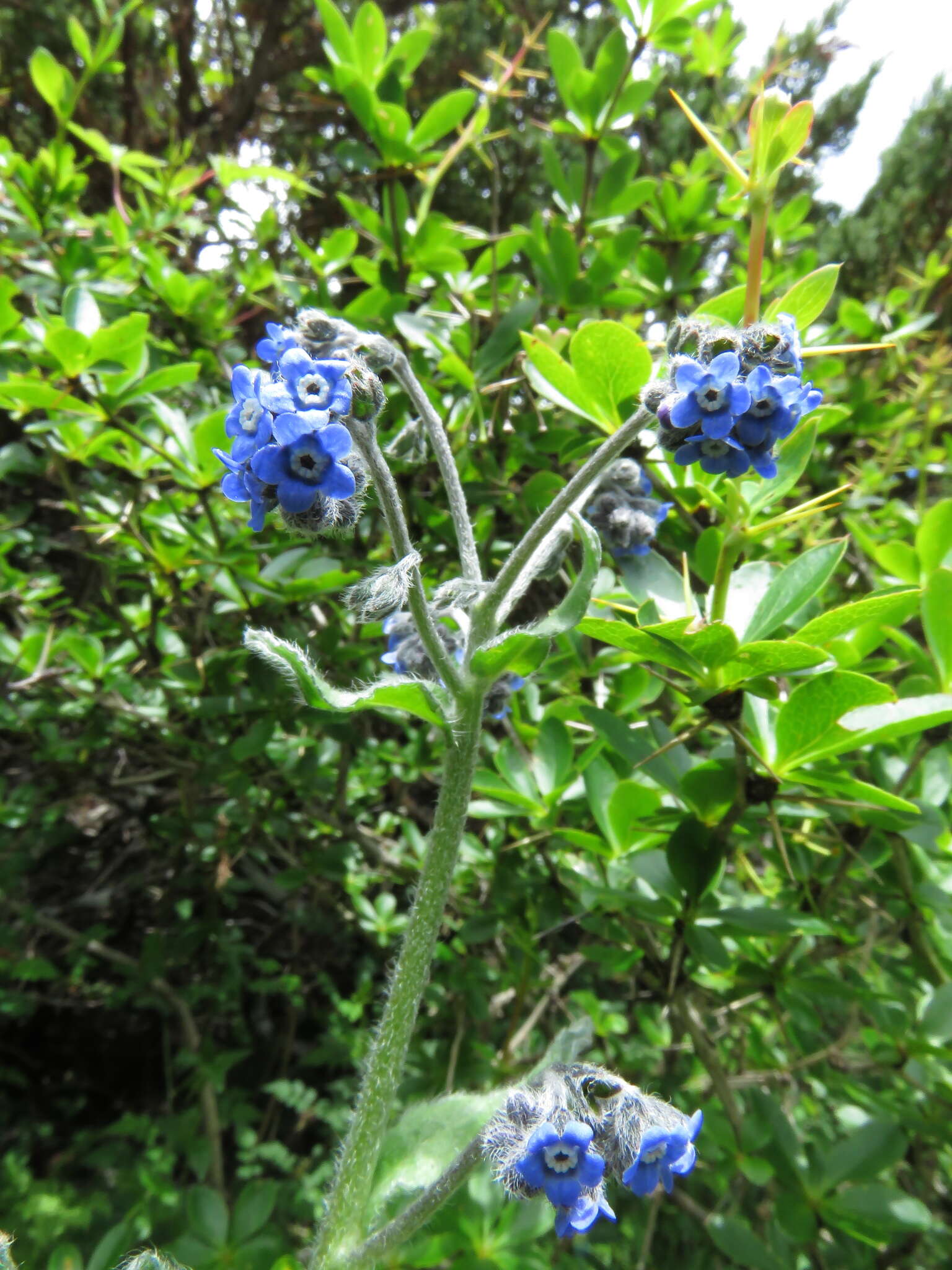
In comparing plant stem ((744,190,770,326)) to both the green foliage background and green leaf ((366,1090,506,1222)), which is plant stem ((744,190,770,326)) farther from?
green leaf ((366,1090,506,1222))

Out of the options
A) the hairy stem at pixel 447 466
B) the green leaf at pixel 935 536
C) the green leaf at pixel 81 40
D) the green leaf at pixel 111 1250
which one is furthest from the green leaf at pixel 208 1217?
the green leaf at pixel 81 40

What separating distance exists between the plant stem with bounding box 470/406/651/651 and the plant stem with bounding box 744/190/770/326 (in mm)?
218

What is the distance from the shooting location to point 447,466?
1333 millimetres

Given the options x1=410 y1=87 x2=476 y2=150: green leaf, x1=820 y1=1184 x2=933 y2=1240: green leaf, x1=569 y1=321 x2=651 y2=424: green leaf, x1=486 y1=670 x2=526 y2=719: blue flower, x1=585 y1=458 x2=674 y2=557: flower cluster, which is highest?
x1=410 y1=87 x2=476 y2=150: green leaf

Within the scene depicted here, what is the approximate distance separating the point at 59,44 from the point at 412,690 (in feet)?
21.8

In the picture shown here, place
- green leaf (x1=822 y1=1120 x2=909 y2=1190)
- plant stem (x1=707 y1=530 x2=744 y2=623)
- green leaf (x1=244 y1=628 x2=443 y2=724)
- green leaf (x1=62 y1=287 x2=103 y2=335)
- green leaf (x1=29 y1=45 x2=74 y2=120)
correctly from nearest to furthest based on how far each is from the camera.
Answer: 1. green leaf (x1=244 y1=628 x2=443 y2=724)
2. plant stem (x1=707 y1=530 x2=744 y2=623)
3. green leaf (x1=822 y1=1120 x2=909 y2=1190)
4. green leaf (x1=62 y1=287 x2=103 y2=335)
5. green leaf (x1=29 y1=45 x2=74 y2=120)

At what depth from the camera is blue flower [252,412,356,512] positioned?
41.8 inches

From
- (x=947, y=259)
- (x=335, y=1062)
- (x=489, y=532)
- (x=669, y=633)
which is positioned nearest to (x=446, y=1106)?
(x=669, y=633)

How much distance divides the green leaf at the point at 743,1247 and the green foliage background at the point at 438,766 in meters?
0.02

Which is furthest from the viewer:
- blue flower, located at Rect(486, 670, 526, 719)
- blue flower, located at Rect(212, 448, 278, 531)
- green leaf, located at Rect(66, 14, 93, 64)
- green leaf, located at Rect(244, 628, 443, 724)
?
green leaf, located at Rect(66, 14, 93, 64)

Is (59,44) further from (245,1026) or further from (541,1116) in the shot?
(541,1116)

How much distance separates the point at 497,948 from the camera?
282 centimetres

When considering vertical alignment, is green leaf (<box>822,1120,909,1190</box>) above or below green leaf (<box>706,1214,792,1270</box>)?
above

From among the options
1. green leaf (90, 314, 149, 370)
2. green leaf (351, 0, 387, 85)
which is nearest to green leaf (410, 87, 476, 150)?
green leaf (351, 0, 387, 85)
